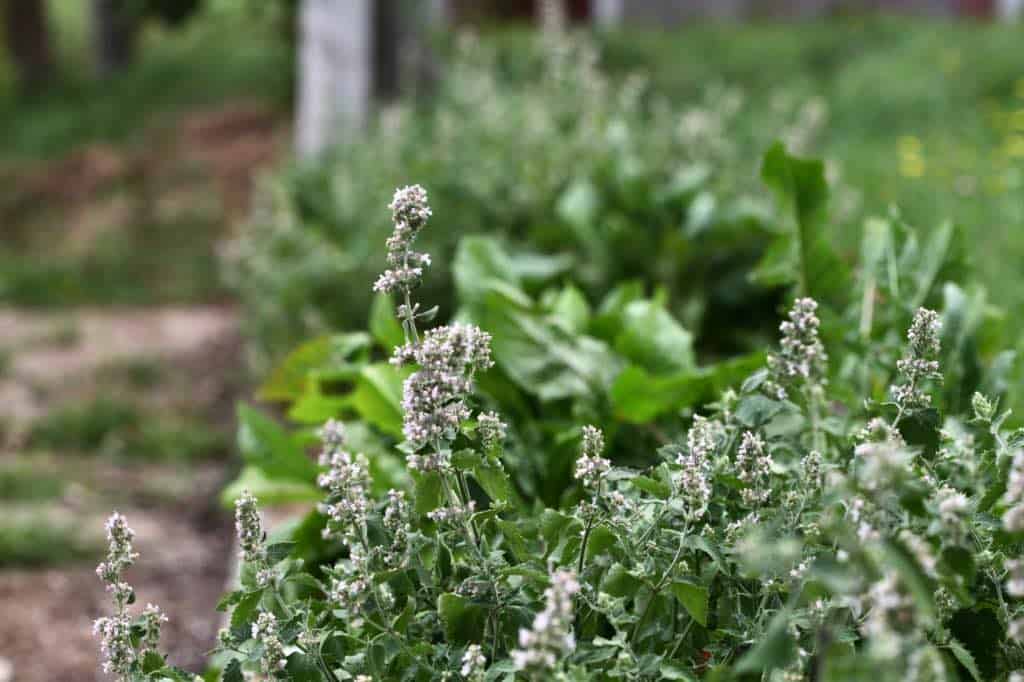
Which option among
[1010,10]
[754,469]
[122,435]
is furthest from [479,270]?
[1010,10]

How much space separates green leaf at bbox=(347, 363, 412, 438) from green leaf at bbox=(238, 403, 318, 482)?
20cm

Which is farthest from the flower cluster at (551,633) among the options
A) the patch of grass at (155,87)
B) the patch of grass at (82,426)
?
the patch of grass at (155,87)

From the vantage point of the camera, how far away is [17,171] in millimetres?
13023

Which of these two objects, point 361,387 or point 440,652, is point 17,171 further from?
point 440,652

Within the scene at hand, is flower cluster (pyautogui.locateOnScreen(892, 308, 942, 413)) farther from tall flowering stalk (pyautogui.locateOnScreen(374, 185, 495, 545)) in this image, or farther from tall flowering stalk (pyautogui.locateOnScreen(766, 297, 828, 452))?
tall flowering stalk (pyautogui.locateOnScreen(374, 185, 495, 545))

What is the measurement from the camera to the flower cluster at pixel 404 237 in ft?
4.22

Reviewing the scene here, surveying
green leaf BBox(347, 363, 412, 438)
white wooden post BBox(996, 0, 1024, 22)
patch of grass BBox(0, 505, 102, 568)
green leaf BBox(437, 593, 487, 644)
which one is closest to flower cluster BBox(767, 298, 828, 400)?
green leaf BBox(437, 593, 487, 644)

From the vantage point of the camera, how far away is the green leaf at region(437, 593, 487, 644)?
136cm

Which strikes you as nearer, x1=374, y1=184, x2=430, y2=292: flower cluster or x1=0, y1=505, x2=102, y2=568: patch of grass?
x1=374, y1=184, x2=430, y2=292: flower cluster

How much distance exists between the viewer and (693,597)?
1.34 m

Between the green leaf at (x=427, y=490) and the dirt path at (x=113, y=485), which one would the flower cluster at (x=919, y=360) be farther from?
the dirt path at (x=113, y=485)

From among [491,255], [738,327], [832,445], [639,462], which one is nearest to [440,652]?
[832,445]

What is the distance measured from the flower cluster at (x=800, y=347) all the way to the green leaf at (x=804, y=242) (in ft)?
3.38

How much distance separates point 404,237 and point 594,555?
443mm
